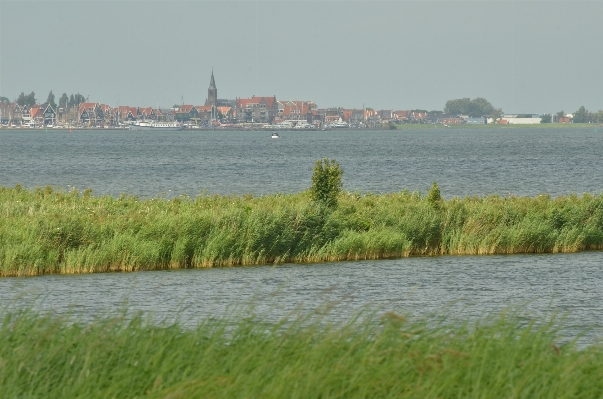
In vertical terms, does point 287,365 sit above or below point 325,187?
above

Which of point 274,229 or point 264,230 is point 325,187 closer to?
point 274,229

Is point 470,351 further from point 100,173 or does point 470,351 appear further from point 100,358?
point 100,173

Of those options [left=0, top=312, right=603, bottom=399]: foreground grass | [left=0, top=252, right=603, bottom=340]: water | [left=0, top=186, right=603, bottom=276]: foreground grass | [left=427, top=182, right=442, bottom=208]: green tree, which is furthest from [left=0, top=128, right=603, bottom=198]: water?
[left=0, top=312, right=603, bottom=399]: foreground grass

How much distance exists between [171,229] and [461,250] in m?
11.3

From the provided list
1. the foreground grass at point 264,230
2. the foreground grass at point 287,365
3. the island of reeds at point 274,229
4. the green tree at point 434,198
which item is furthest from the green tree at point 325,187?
the foreground grass at point 287,365

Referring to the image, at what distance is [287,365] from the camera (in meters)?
10.7

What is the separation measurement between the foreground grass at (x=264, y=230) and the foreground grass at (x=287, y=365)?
60.6 ft

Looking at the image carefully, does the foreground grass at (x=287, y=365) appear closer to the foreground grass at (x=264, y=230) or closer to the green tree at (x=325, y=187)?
the foreground grass at (x=264, y=230)

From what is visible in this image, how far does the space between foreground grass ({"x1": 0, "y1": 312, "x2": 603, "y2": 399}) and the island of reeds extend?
60.6 feet

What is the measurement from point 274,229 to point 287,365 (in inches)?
884

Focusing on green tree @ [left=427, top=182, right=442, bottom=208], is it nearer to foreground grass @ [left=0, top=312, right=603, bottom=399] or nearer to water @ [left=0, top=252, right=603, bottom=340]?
water @ [left=0, top=252, right=603, bottom=340]

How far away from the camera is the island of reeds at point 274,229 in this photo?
30.2 meters

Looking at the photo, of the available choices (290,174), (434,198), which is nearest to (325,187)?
(434,198)

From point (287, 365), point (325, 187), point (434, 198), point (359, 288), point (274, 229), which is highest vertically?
point (287, 365)
